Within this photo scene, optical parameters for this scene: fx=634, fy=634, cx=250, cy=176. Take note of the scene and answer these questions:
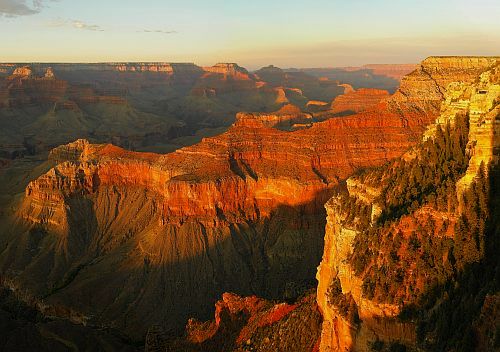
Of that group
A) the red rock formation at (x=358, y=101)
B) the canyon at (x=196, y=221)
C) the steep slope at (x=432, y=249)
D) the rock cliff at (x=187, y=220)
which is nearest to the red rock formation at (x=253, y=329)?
the canyon at (x=196, y=221)

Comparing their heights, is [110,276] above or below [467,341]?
below

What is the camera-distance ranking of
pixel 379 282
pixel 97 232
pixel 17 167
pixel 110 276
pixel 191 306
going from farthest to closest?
pixel 17 167 → pixel 97 232 → pixel 110 276 → pixel 191 306 → pixel 379 282

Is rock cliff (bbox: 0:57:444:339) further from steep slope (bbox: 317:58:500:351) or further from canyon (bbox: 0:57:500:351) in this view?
steep slope (bbox: 317:58:500:351)

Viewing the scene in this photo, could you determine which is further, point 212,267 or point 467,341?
point 212,267

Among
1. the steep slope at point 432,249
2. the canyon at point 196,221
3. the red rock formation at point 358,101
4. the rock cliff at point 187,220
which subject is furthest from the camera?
the red rock formation at point 358,101

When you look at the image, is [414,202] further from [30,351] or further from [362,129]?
[362,129]

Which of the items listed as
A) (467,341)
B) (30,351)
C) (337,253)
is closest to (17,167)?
(30,351)

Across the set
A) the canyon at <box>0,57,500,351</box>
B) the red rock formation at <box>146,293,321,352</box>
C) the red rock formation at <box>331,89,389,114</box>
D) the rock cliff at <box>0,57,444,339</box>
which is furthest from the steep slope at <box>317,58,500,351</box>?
the red rock formation at <box>331,89,389,114</box>

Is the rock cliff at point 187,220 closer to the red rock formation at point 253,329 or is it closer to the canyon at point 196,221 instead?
the canyon at point 196,221
